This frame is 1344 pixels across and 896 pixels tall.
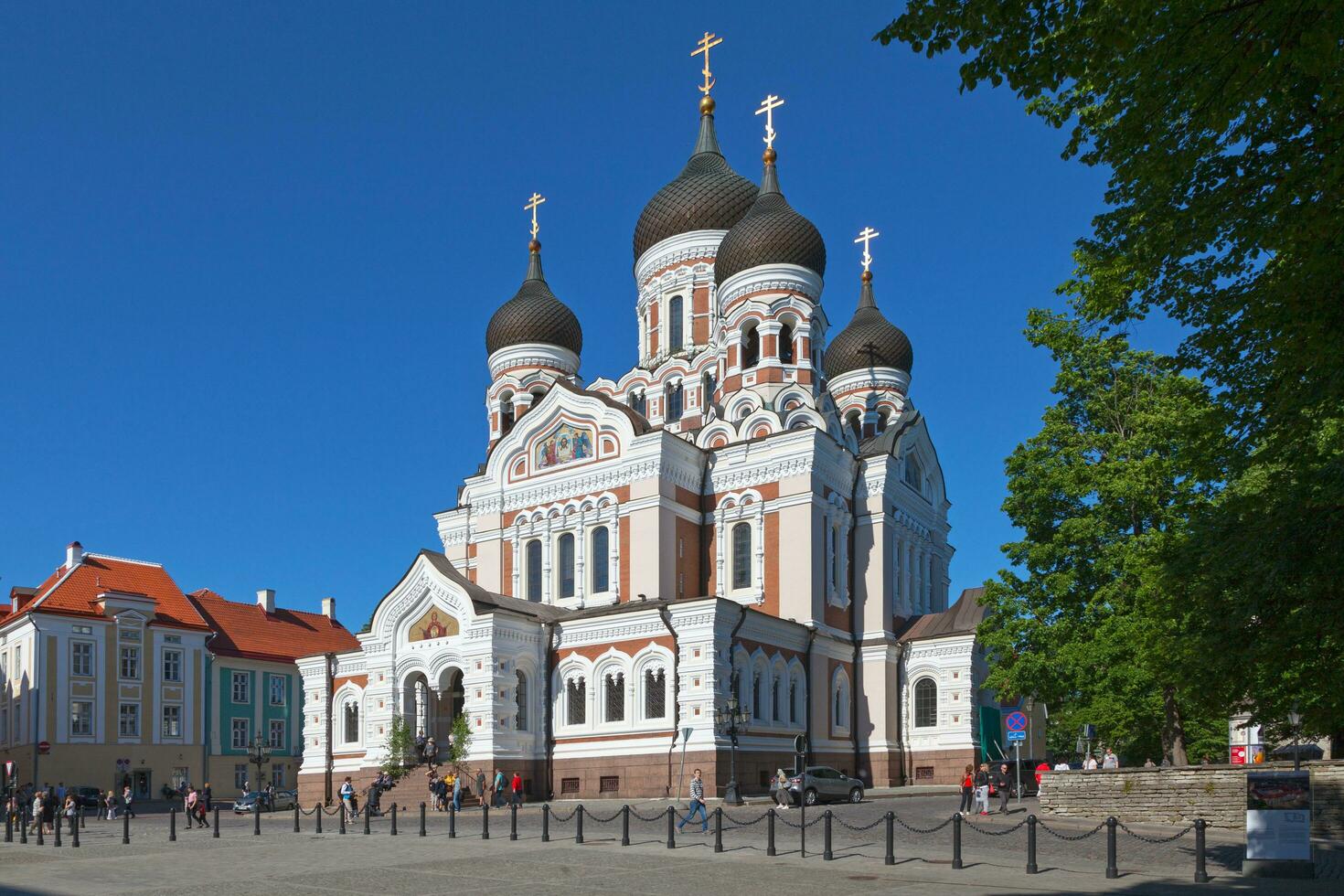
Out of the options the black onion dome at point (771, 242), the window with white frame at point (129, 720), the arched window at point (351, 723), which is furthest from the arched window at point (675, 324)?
the window with white frame at point (129, 720)

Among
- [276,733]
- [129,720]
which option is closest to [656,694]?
[129,720]

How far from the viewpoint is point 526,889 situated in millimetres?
A: 16031

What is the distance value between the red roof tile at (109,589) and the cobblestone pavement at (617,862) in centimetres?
2861

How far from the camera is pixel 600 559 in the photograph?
4284 centimetres

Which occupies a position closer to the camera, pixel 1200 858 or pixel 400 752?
pixel 1200 858

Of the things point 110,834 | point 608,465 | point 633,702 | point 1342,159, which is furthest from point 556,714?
point 1342,159

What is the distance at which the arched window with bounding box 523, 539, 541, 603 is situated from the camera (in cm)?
4438

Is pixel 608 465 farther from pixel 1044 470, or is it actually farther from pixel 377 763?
pixel 1044 470

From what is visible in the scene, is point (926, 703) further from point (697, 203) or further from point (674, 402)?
point (697, 203)

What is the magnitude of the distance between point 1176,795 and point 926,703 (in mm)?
20441

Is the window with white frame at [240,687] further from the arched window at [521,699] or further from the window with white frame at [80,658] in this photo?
the arched window at [521,699]

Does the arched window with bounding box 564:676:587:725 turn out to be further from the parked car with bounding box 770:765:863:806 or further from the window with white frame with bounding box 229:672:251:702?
the window with white frame with bounding box 229:672:251:702

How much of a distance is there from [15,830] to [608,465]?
65.4ft

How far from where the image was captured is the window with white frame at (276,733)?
203ft
